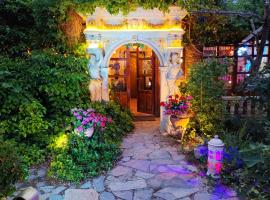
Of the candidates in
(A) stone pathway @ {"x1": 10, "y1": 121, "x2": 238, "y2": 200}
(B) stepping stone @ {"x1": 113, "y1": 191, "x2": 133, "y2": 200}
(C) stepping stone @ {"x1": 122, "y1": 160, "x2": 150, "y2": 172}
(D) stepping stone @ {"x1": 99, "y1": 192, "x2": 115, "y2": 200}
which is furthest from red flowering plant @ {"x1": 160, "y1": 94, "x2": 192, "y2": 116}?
(D) stepping stone @ {"x1": 99, "y1": 192, "x2": 115, "y2": 200}

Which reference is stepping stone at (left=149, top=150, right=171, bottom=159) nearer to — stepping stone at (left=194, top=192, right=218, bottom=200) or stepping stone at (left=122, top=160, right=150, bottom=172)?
stepping stone at (left=122, top=160, right=150, bottom=172)

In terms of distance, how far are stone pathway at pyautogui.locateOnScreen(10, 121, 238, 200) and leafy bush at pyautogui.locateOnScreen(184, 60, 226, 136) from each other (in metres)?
1.07

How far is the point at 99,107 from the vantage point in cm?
800

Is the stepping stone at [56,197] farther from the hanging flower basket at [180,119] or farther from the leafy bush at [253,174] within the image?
the hanging flower basket at [180,119]

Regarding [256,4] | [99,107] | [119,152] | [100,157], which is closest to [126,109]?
[99,107]

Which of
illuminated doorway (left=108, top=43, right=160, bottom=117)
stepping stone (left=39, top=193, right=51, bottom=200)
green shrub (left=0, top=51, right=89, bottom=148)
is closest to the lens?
stepping stone (left=39, top=193, right=51, bottom=200)

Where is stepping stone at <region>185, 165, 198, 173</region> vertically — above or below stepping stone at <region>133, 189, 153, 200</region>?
above

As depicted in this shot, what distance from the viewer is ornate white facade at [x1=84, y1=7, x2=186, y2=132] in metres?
8.32

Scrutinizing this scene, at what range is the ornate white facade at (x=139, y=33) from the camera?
8.32m

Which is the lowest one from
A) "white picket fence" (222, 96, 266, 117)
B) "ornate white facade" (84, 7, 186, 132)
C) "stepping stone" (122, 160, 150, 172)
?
"stepping stone" (122, 160, 150, 172)

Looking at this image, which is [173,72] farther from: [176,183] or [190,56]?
[176,183]

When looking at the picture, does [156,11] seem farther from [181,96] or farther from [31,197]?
[31,197]

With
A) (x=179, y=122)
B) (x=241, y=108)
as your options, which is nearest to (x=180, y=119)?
(x=179, y=122)

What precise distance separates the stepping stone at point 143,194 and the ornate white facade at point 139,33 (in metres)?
3.78
